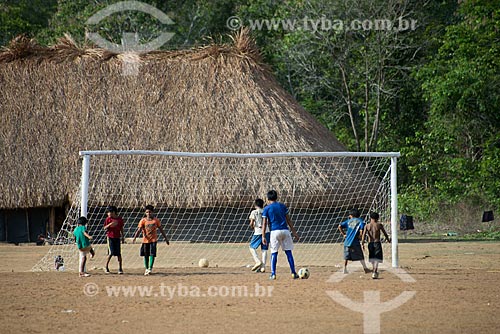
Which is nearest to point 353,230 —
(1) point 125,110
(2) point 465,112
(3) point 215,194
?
(3) point 215,194

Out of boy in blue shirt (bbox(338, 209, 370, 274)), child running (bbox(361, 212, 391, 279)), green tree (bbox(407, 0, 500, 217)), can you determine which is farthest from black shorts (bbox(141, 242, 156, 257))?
green tree (bbox(407, 0, 500, 217))

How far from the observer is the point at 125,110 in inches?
956

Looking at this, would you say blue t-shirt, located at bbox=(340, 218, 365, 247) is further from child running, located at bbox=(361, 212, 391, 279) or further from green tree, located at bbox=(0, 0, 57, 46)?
green tree, located at bbox=(0, 0, 57, 46)

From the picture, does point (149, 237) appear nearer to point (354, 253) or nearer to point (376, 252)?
point (354, 253)

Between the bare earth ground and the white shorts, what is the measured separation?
58 cm

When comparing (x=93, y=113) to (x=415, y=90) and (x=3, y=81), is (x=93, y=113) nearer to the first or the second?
(x=3, y=81)

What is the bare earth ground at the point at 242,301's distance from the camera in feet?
29.3

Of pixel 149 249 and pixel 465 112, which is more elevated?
pixel 465 112

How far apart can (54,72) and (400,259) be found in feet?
42.9

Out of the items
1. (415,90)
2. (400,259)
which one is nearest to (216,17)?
(415,90)

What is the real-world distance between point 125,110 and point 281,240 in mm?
11915

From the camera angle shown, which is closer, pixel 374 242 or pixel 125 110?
pixel 374 242

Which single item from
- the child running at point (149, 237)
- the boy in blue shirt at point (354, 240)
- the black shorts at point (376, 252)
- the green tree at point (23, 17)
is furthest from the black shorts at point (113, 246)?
the green tree at point (23, 17)

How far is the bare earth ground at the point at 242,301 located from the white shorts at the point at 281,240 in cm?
58
